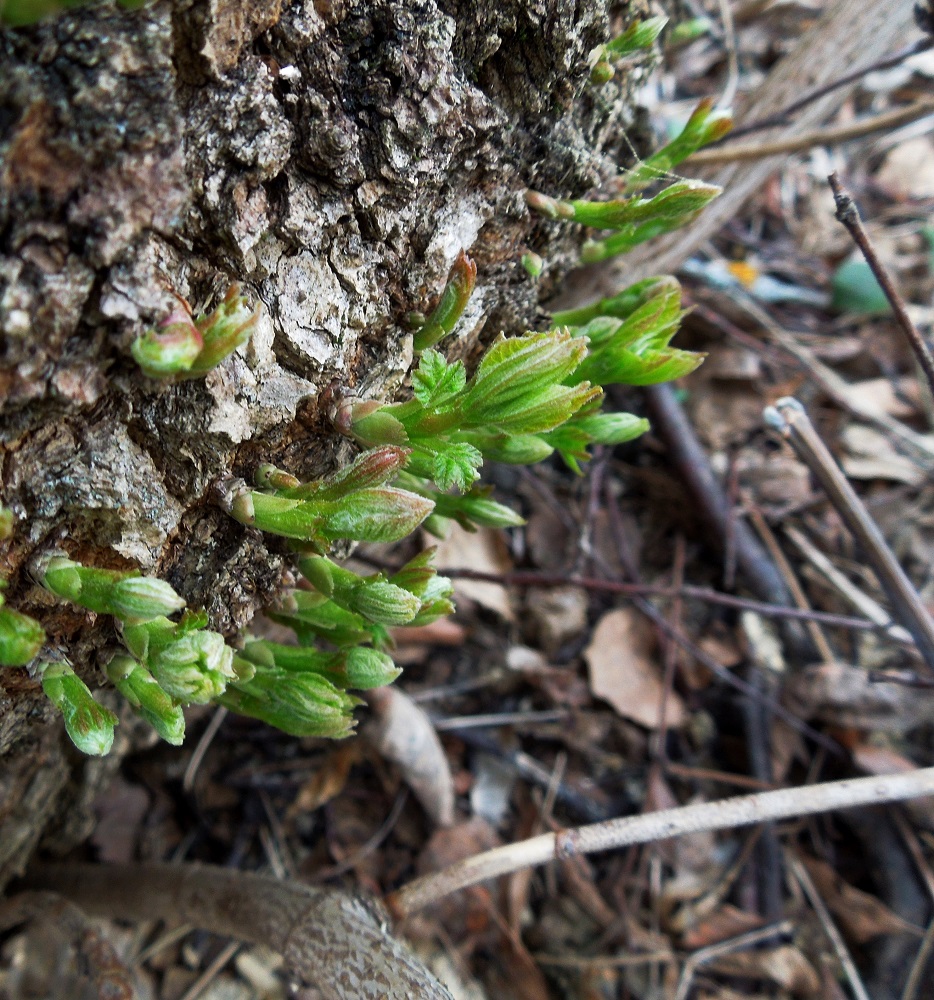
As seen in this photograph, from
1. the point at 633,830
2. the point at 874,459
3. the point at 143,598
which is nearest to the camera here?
the point at 143,598

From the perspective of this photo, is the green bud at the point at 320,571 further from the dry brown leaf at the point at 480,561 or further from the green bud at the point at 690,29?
the green bud at the point at 690,29

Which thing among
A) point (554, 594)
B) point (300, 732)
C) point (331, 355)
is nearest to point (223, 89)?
point (331, 355)

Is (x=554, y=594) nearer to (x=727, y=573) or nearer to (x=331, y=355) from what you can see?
(x=727, y=573)

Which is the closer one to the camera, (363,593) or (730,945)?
(363,593)

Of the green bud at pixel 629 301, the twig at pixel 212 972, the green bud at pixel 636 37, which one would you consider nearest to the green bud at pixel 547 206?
the green bud at pixel 629 301

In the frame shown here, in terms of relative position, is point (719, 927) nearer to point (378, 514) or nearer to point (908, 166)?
point (378, 514)

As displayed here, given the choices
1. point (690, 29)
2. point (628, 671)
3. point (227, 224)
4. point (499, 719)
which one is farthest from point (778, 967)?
point (690, 29)

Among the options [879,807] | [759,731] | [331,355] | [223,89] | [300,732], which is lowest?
[879,807]
